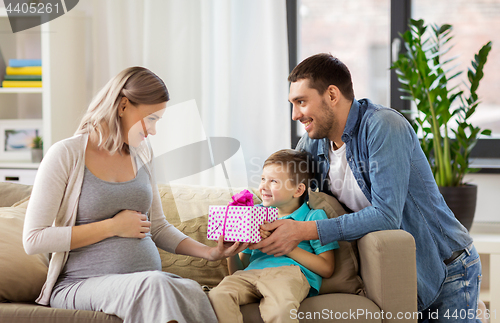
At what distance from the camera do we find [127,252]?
1.42 meters

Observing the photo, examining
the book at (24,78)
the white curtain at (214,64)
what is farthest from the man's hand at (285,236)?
the book at (24,78)

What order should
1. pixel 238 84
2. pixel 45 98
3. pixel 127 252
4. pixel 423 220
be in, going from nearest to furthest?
pixel 127 252 → pixel 423 220 → pixel 45 98 → pixel 238 84

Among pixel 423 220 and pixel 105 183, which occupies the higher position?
pixel 105 183

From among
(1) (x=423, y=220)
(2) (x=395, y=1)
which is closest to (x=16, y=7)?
(2) (x=395, y=1)

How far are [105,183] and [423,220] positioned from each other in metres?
1.06

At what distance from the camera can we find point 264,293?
142 centimetres

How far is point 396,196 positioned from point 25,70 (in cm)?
220

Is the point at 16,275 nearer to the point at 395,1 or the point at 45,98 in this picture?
the point at 45,98

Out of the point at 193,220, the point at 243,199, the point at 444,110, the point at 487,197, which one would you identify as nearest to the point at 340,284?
the point at 243,199

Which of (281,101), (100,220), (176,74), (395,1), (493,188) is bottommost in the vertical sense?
(493,188)

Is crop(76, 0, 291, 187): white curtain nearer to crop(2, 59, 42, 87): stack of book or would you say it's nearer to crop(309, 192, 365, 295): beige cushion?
crop(2, 59, 42, 87): stack of book

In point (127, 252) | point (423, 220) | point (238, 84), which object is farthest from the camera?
point (238, 84)

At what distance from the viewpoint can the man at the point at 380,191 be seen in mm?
1471

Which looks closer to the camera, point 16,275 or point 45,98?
point 16,275
